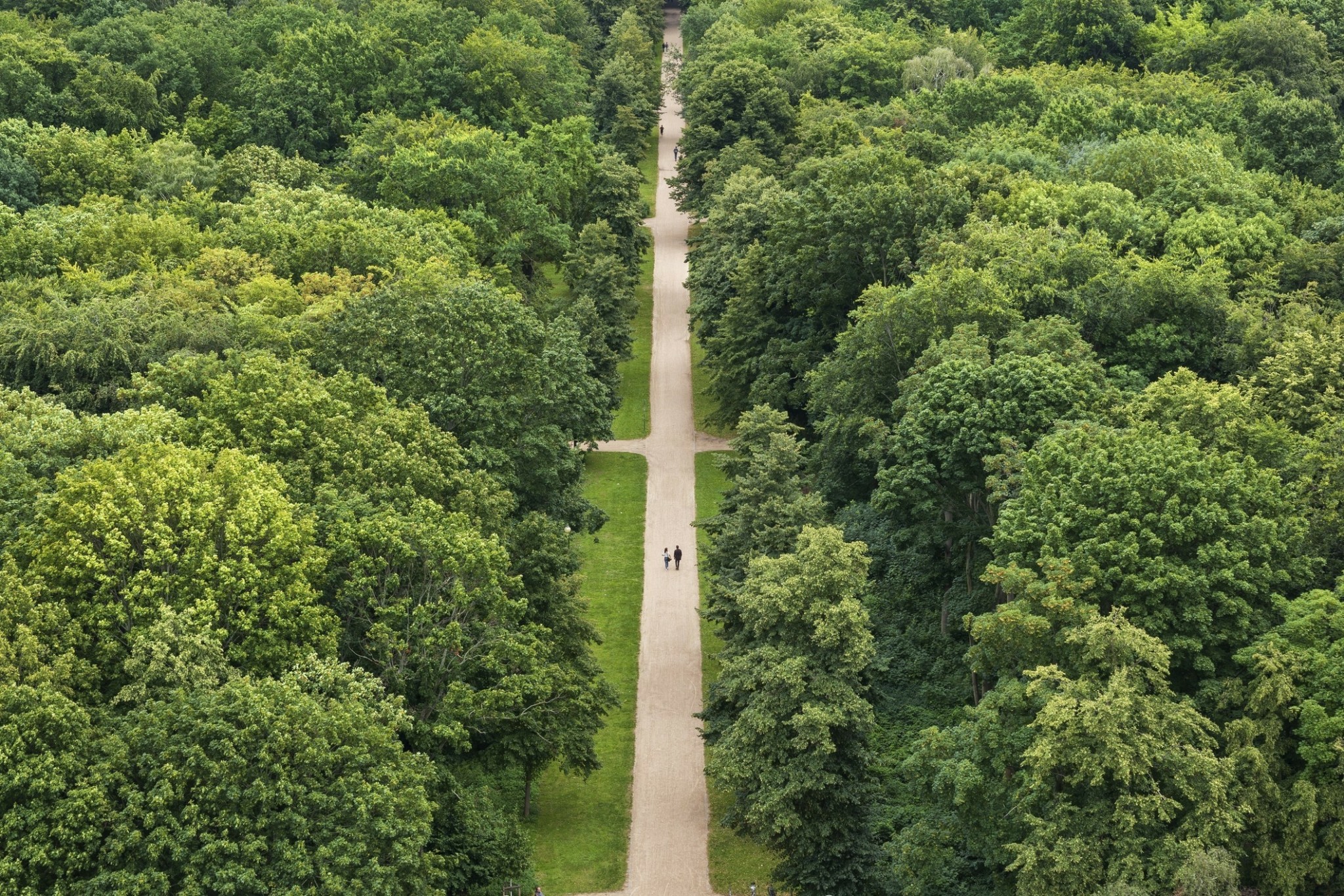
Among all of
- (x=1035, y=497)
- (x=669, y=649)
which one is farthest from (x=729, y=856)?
(x=1035, y=497)

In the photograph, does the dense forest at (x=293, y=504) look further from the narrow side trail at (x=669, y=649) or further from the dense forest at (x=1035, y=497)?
the dense forest at (x=1035, y=497)

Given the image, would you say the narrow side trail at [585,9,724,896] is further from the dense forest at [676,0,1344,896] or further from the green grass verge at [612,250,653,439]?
the dense forest at [676,0,1344,896]

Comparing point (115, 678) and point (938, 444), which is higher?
point (938, 444)

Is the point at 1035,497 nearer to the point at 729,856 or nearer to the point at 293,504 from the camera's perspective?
the point at 729,856

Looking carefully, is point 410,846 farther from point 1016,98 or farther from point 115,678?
point 1016,98

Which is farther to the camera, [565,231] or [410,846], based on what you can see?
[565,231]

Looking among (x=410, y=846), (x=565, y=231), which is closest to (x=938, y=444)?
(x=410, y=846)

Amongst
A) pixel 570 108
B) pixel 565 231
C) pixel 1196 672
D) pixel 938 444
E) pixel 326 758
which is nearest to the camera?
pixel 326 758

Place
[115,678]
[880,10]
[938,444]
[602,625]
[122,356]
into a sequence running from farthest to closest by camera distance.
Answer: [880,10] < [602,625] < [122,356] < [938,444] < [115,678]
